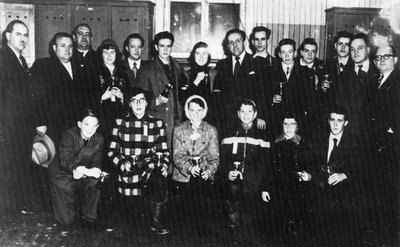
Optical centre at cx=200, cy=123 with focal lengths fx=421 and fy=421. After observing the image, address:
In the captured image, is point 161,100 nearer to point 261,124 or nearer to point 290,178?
Answer: point 261,124

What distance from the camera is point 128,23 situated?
6.46m

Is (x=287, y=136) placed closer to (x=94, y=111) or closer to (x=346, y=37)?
(x=346, y=37)

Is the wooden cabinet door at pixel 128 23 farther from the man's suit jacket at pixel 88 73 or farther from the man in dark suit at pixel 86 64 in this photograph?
the man's suit jacket at pixel 88 73

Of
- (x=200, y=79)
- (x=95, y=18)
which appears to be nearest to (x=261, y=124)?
(x=200, y=79)

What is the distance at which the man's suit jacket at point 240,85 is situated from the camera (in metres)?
4.70

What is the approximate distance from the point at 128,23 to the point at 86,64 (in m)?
1.96

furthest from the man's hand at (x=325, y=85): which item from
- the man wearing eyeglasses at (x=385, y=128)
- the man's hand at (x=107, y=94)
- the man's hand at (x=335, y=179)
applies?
the man's hand at (x=107, y=94)

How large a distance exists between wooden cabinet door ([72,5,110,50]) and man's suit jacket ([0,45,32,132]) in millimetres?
2173

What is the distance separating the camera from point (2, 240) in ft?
11.9

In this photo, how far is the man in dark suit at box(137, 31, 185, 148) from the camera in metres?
4.69

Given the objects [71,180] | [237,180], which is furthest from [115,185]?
[237,180]

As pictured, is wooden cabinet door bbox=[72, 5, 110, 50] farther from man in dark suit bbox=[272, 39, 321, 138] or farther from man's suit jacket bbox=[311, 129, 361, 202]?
man's suit jacket bbox=[311, 129, 361, 202]

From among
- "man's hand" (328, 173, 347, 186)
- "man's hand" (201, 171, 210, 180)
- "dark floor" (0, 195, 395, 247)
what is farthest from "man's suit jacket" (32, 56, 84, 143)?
"man's hand" (328, 173, 347, 186)

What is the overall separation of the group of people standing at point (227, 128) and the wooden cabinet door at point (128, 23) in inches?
60.3
